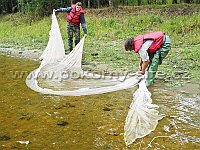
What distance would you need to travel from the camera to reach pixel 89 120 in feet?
16.2

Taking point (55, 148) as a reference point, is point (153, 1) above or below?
above

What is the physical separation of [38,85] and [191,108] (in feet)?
8.82

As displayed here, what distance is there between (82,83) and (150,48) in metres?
1.35

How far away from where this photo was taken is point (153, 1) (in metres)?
29.4

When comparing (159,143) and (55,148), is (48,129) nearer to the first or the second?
(55,148)

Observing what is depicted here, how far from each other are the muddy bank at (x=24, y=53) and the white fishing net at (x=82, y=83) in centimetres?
275

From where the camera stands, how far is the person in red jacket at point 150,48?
205 inches

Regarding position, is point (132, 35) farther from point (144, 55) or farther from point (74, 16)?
point (144, 55)

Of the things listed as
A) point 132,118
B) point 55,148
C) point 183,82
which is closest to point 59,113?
point 55,148

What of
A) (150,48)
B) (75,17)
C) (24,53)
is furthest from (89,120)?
(24,53)

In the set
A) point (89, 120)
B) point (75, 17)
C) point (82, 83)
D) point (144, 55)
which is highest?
point (75, 17)

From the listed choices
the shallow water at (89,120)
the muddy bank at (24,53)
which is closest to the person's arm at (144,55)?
the shallow water at (89,120)

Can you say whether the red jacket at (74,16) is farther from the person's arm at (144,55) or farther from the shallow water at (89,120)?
the person's arm at (144,55)

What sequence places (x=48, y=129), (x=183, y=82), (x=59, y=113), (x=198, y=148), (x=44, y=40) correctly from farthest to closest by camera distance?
(x=44, y=40) < (x=183, y=82) < (x=59, y=113) < (x=48, y=129) < (x=198, y=148)
